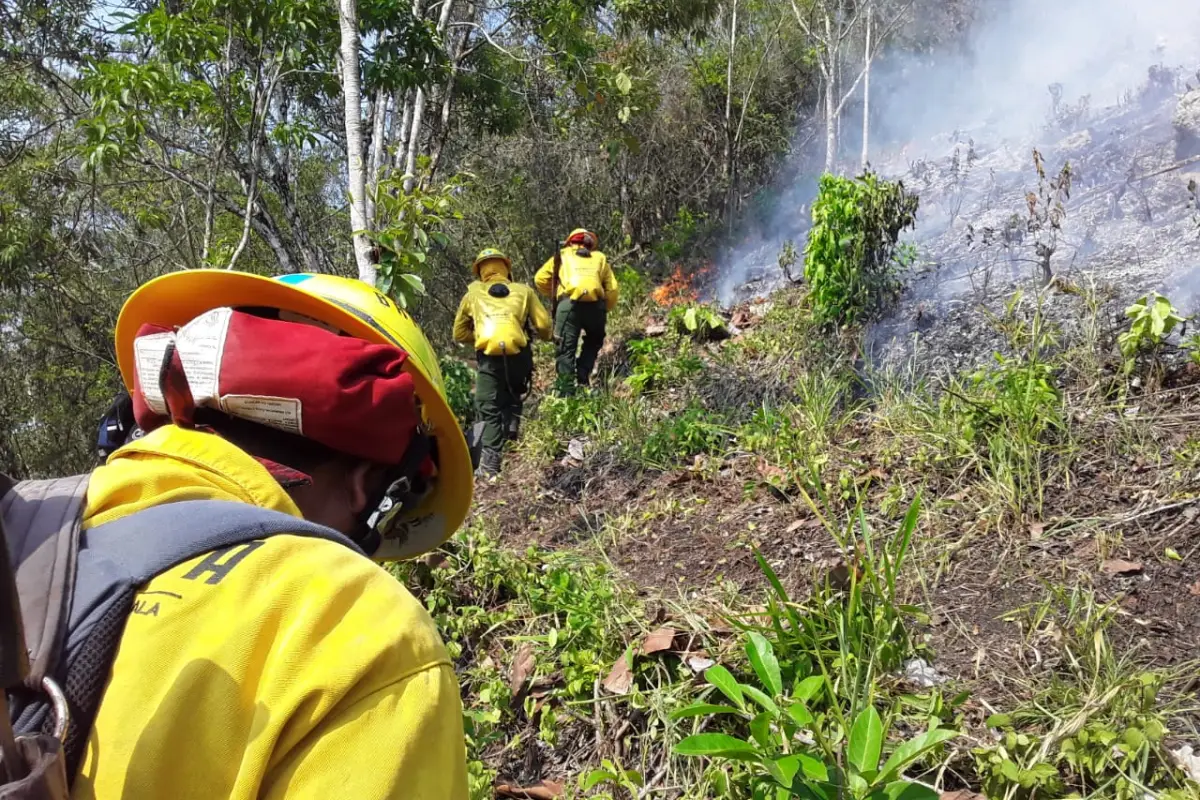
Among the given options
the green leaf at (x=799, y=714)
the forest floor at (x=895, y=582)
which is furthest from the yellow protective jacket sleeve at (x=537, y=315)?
the green leaf at (x=799, y=714)

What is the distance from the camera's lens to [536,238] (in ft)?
38.4

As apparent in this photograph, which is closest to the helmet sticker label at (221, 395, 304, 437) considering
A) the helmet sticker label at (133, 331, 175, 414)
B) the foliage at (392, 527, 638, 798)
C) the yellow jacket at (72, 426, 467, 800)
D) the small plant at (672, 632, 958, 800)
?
the helmet sticker label at (133, 331, 175, 414)

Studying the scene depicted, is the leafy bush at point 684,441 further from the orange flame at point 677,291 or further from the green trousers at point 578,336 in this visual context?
the orange flame at point 677,291

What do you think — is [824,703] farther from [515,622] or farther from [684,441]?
[684,441]

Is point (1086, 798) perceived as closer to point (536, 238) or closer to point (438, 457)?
point (438, 457)

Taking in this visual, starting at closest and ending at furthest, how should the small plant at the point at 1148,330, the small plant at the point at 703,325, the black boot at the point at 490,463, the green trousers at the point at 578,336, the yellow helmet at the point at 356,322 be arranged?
the yellow helmet at the point at 356,322
the small plant at the point at 1148,330
the black boot at the point at 490,463
the green trousers at the point at 578,336
the small plant at the point at 703,325

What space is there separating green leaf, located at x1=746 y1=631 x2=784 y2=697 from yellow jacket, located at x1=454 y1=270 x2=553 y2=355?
4563mm

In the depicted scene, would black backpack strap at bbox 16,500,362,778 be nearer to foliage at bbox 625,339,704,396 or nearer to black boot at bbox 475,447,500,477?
black boot at bbox 475,447,500,477

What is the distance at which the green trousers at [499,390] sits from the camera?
6258 millimetres

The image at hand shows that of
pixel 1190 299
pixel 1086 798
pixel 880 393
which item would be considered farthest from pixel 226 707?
pixel 1190 299

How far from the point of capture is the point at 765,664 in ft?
5.66

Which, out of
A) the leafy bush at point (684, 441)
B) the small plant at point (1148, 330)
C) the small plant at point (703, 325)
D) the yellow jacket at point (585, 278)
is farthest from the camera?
the small plant at point (703, 325)

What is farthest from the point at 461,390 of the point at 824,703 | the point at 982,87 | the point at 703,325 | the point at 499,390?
the point at 982,87

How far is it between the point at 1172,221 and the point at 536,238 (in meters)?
8.20
